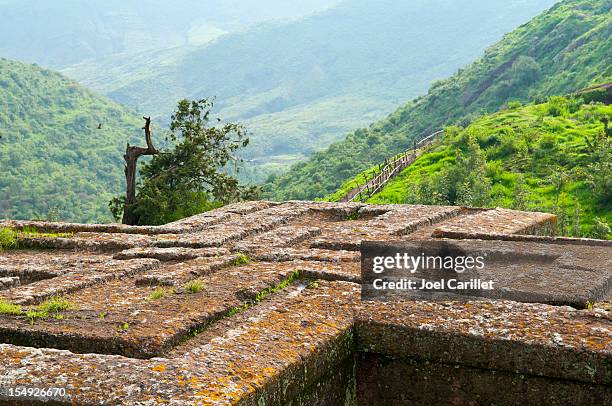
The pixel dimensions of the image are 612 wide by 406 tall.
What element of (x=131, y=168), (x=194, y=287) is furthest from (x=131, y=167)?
(x=194, y=287)

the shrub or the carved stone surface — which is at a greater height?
the shrub

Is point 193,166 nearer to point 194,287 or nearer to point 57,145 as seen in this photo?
point 194,287

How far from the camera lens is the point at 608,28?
59938mm

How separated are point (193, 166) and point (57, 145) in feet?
225

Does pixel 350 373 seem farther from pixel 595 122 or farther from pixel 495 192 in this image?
pixel 595 122

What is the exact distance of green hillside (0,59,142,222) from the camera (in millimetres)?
68812

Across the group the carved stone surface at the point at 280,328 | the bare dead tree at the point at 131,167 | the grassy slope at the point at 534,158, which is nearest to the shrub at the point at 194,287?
the carved stone surface at the point at 280,328

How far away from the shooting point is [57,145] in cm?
8581

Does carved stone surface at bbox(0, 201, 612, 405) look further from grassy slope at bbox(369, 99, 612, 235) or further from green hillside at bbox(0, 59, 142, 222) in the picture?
green hillside at bbox(0, 59, 142, 222)

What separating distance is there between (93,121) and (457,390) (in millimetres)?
92978

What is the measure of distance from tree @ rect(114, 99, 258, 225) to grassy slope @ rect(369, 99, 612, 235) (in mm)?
7438

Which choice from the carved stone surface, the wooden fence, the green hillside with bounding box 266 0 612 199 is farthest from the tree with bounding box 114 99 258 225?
the green hillside with bounding box 266 0 612 199

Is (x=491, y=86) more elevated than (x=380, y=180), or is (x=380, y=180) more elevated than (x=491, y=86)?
(x=491, y=86)

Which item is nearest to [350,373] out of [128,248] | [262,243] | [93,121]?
[262,243]
